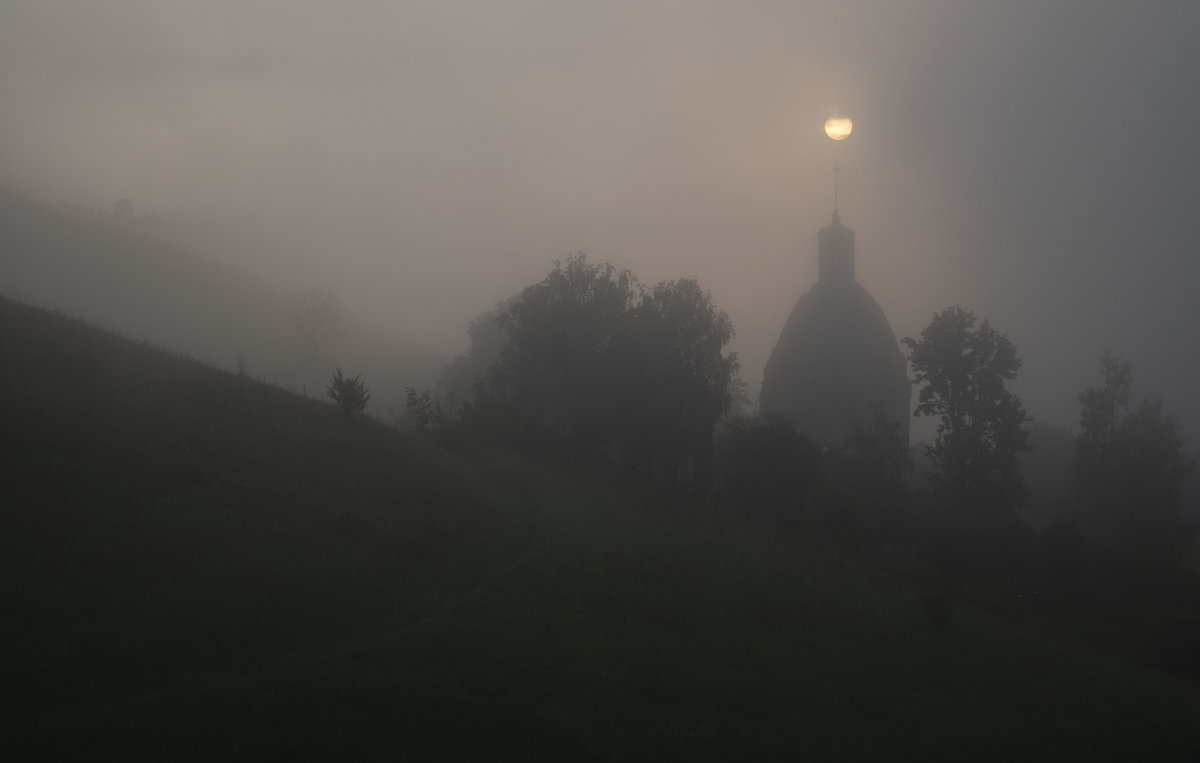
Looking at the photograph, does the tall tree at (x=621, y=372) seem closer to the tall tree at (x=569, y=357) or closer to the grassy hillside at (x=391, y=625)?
the tall tree at (x=569, y=357)

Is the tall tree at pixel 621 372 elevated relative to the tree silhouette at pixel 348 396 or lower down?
elevated

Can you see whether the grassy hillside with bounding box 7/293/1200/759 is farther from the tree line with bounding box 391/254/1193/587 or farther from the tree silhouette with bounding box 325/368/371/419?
the tree line with bounding box 391/254/1193/587

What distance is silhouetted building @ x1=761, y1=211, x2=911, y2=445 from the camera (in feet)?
293

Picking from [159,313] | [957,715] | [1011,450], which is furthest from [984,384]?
[159,313]

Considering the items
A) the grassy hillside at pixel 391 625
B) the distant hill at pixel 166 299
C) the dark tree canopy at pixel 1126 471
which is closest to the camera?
the grassy hillside at pixel 391 625

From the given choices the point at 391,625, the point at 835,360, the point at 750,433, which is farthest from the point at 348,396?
the point at 835,360

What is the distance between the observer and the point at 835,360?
299 feet

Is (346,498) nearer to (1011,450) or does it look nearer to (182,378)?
(182,378)

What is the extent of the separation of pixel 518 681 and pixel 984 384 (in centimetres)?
5056

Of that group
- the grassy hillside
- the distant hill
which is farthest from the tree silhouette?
the distant hill

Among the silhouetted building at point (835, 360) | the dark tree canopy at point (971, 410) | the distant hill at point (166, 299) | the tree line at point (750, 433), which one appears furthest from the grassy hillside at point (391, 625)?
A: the silhouetted building at point (835, 360)

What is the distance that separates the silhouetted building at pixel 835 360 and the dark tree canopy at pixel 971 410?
27.7m

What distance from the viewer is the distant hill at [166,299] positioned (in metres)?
81.2

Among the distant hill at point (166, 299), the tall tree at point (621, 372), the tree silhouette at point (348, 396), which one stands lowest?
the tree silhouette at point (348, 396)
